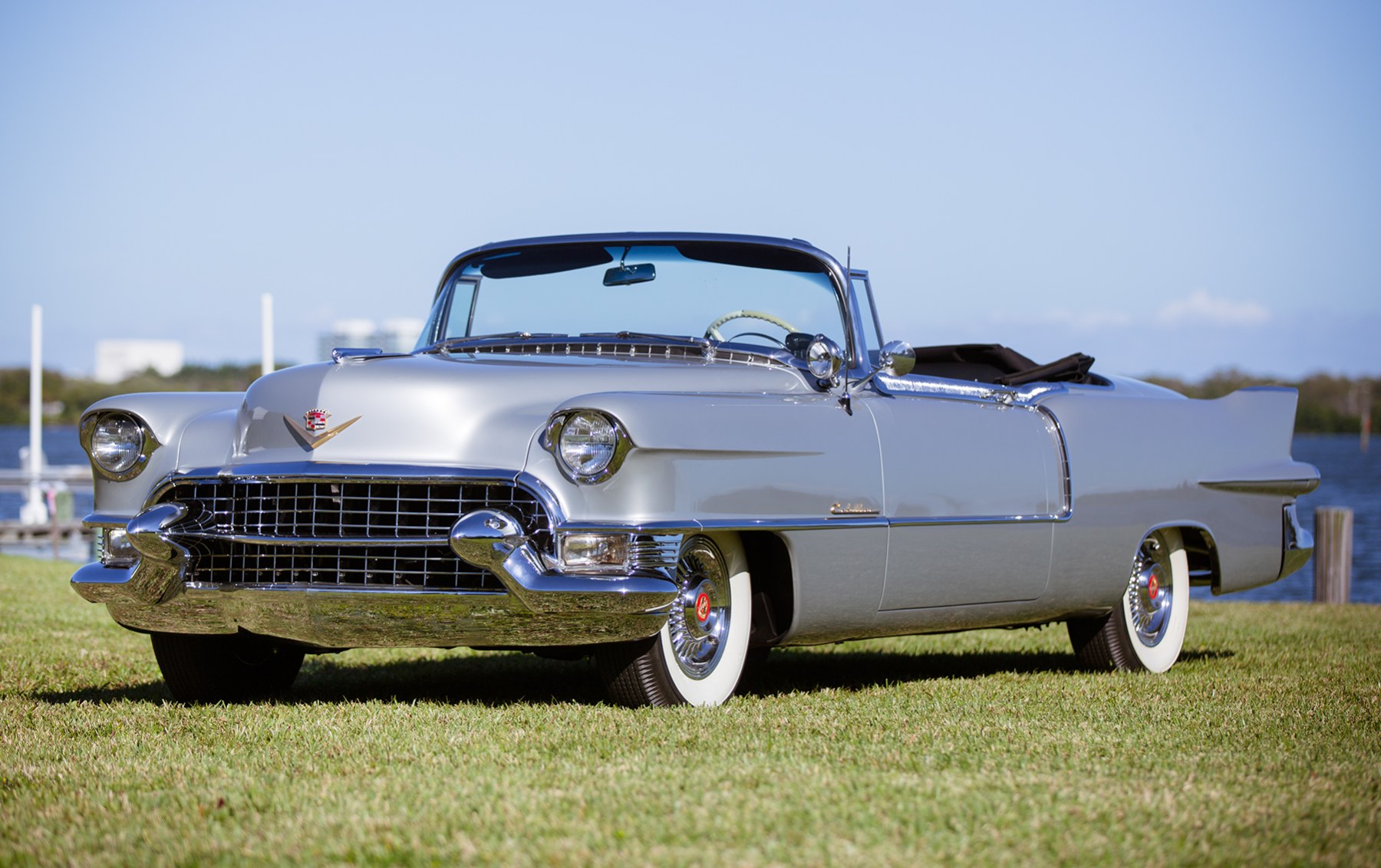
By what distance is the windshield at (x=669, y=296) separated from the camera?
21.1ft

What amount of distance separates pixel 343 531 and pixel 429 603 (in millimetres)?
374

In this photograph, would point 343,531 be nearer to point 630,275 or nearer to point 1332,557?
point 630,275

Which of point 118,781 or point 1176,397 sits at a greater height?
point 1176,397

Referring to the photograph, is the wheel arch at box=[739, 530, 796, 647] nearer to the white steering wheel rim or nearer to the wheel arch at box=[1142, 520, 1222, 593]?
the white steering wheel rim

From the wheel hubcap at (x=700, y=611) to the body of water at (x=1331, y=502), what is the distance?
6.01 metres

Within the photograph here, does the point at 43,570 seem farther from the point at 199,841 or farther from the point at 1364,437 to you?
the point at 1364,437

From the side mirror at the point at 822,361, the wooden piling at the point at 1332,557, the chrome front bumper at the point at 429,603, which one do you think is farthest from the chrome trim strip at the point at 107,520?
the wooden piling at the point at 1332,557

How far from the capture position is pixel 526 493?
16.7 ft

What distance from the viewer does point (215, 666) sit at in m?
6.04

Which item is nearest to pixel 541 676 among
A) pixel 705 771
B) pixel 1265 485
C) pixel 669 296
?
pixel 669 296

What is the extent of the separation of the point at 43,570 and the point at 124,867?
12267 mm

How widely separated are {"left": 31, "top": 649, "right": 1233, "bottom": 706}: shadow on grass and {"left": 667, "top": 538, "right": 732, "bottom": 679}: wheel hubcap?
1.31 feet

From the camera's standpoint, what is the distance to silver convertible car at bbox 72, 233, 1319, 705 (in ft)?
16.9

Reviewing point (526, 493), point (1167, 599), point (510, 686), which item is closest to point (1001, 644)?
point (1167, 599)
